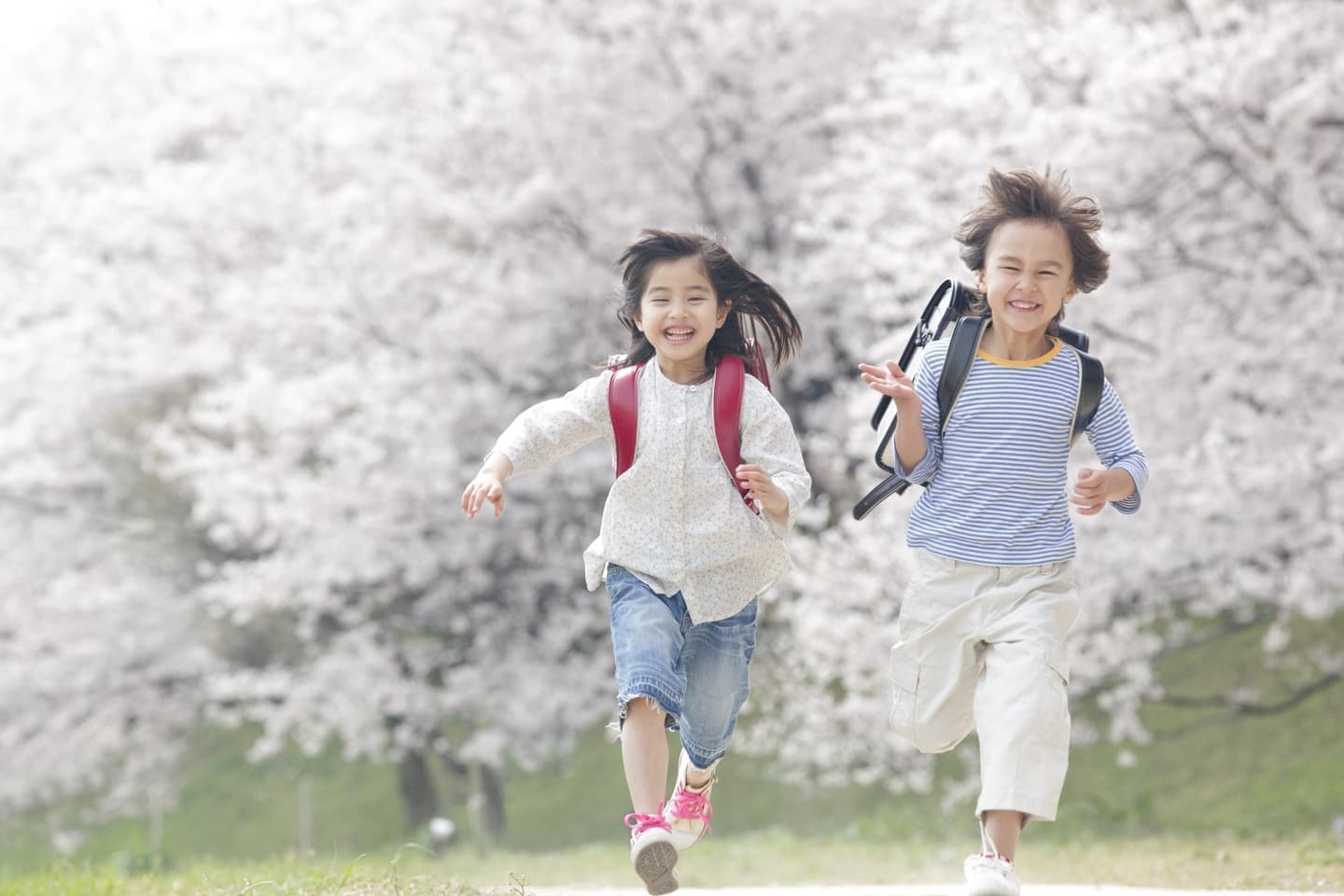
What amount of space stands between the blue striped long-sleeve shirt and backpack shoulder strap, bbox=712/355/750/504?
397 mm

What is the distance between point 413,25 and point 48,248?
532 cm

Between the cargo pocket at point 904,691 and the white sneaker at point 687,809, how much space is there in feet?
1.66

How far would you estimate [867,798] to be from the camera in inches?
475

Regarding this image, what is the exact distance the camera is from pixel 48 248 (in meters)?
15.6

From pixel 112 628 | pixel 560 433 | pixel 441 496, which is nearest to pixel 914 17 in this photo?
pixel 441 496

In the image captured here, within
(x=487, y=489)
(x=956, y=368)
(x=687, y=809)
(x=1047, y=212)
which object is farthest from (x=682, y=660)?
(x=1047, y=212)

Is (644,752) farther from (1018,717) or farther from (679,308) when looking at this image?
(679,308)

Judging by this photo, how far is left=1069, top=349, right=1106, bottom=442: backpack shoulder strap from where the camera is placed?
11.7 ft

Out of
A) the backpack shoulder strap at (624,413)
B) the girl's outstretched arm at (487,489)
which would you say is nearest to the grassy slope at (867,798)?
the backpack shoulder strap at (624,413)

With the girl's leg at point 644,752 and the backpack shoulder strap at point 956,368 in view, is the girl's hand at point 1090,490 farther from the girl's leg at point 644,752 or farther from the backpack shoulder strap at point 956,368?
the girl's leg at point 644,752

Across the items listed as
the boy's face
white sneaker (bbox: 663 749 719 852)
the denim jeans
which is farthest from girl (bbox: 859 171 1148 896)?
white sneaker (bbox: 663 749 719 852)

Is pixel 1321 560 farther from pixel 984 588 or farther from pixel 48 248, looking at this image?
pixel 48 248

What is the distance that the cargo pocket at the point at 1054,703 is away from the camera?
3.27m

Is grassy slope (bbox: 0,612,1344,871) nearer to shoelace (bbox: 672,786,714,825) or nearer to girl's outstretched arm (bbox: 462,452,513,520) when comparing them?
shoelace (bbox: 672,786,714,825)
